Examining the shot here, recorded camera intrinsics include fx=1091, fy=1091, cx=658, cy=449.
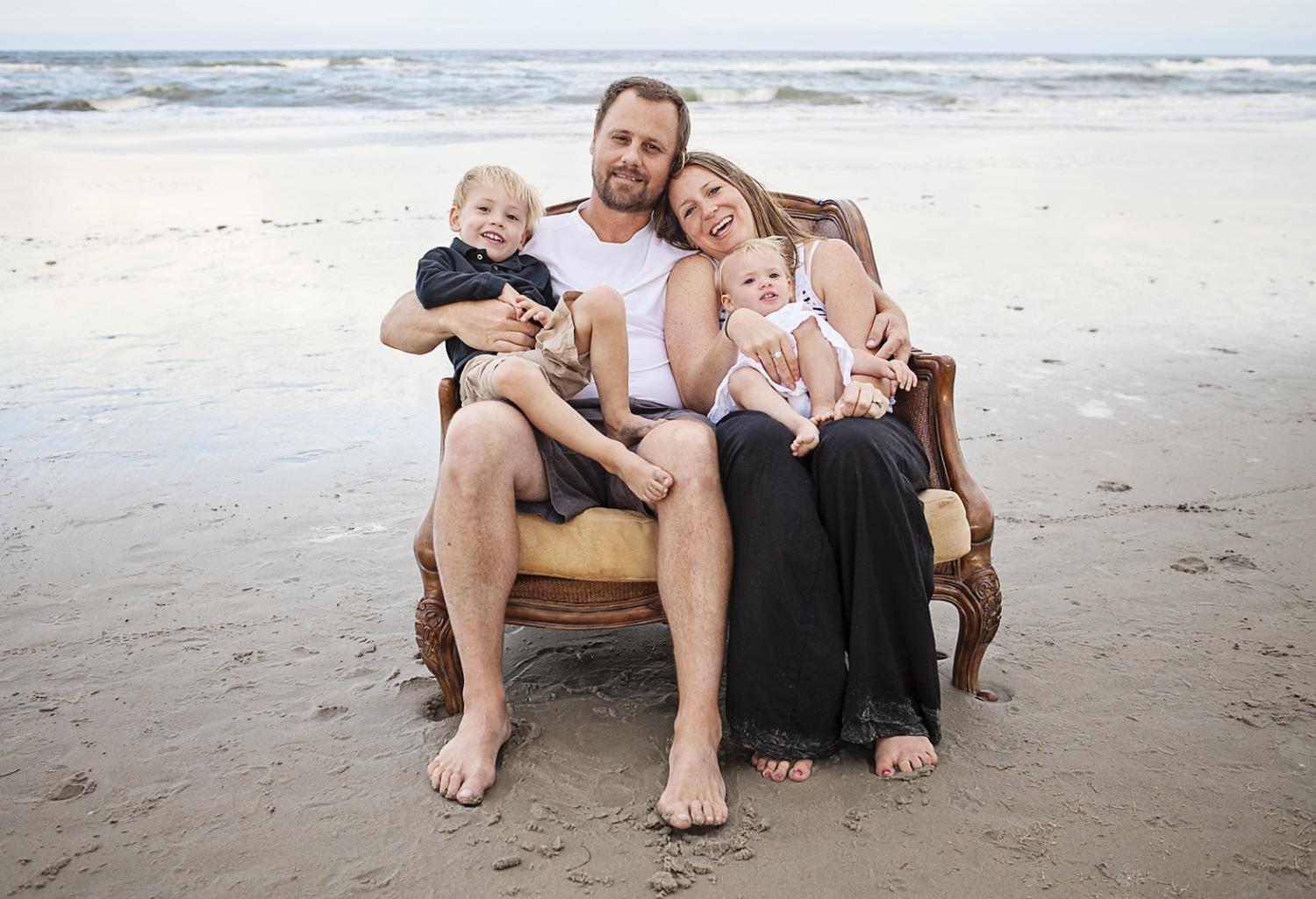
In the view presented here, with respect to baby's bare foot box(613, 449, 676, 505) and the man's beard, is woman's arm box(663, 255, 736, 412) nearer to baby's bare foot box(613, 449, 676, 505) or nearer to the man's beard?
the man's beard

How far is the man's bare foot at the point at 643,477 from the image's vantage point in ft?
7.38

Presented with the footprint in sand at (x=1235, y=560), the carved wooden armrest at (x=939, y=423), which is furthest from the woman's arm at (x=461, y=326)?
the footprint in sand at (x=1235, y=560)

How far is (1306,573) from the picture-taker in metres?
3.15

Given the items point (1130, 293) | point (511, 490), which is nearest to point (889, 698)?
point (511, 490)

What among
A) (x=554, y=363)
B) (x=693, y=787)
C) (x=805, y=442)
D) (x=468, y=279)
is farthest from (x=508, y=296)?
(x=693, y=787)

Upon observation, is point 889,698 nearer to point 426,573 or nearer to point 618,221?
point 426,573

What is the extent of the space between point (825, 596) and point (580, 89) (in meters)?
21.4

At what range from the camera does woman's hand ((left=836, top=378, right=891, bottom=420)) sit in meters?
2.41

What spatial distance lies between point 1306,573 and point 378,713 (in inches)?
103

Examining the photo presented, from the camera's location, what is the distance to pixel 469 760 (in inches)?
87.5

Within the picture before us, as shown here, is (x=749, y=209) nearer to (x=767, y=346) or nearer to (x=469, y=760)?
Answer: (x=767, y=346)

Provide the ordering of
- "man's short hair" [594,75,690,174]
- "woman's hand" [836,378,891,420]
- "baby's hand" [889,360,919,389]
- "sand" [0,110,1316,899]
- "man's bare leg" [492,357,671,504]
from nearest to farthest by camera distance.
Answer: "sand" [0,110,1316,899] < "man's bare leg" [492,357,671,504] < "woman's hand" [836,378,891,420] < "baby's hand" [889,360,919,389] < "man's short hair" [594,75,690,174]

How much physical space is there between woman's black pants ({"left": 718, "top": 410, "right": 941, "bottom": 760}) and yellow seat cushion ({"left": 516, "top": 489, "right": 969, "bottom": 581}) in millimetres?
198

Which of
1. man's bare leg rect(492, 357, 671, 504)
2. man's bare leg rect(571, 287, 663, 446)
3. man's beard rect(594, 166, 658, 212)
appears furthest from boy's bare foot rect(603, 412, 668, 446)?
man's beard rect(594, 166, 658, 212)
